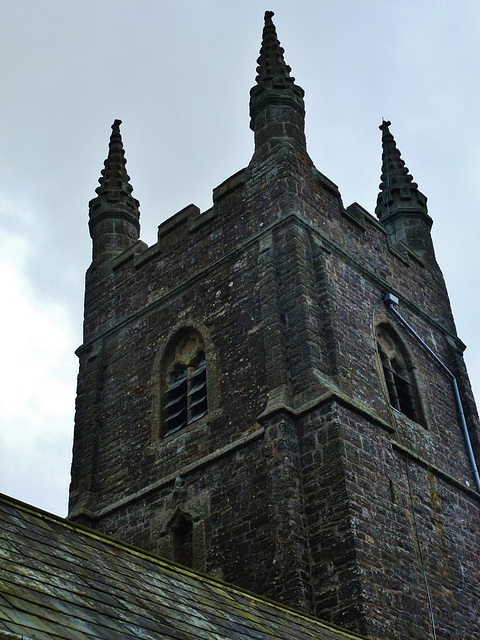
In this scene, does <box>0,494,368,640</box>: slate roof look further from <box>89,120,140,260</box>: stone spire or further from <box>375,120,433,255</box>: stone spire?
<box>375,120,433,255</box>: stone spire

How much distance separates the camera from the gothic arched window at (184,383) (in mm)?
16703

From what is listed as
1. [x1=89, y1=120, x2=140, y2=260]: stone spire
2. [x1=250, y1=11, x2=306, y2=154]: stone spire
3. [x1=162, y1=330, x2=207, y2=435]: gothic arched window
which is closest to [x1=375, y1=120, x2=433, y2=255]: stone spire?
[x1=250, y1=11, x2=306, y2=154]: stone spire

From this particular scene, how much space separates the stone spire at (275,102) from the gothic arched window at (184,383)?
413 centimetres

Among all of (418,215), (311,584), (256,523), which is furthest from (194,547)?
(418,215)

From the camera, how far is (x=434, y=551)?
1491 centimetres

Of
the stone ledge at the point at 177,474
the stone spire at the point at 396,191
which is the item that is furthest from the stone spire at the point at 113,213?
the stone ledge at the point at 177,474

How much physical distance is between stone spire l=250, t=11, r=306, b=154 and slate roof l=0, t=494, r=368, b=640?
35.4 feet

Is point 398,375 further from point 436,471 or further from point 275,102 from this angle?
point 275,102

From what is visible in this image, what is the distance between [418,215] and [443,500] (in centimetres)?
813

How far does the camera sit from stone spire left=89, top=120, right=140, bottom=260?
21.2m

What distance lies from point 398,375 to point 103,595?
10878 mm

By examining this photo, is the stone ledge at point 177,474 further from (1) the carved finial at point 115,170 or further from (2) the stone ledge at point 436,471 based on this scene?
(1) the carved finial at point 115,170

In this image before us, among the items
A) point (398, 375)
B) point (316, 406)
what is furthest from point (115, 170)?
point (316, 406)

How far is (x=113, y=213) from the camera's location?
71.3 ft
